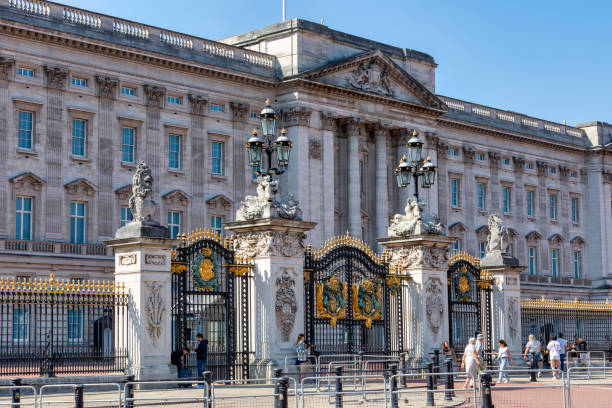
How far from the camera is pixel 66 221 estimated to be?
52844mm

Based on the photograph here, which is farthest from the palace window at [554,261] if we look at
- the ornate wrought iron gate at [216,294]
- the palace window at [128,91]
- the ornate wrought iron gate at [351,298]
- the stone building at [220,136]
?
the ornate wrought iron gate at [216,294]

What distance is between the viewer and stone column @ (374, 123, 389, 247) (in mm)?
67375

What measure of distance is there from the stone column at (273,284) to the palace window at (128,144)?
91.9 feet

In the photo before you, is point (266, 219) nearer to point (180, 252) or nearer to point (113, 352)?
point (180, 252)

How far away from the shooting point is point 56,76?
53.0 m

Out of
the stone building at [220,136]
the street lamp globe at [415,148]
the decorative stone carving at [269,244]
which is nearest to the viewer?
the decorative stone carving at [269,244]

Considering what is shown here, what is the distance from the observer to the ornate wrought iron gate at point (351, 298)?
30250 mm

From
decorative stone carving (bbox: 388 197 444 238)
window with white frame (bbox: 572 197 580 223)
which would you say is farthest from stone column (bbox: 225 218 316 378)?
window with white frame (bbox: 572 197 580 223)

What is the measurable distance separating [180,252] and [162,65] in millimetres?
32294

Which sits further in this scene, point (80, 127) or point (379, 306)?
point (80, 127)

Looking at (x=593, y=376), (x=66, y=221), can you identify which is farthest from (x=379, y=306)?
(x=66, y=221)

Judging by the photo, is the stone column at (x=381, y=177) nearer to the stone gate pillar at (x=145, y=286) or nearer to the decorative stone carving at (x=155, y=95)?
the decorative stone carving at (x=155, y=95)

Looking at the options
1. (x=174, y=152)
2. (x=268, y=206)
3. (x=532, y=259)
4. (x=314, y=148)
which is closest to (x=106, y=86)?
(x=174, y=152)

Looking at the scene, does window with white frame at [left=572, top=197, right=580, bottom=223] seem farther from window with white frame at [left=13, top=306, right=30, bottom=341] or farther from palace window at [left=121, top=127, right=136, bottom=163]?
window with white frame at [left=13, top=306, right=30, bottom=341]
